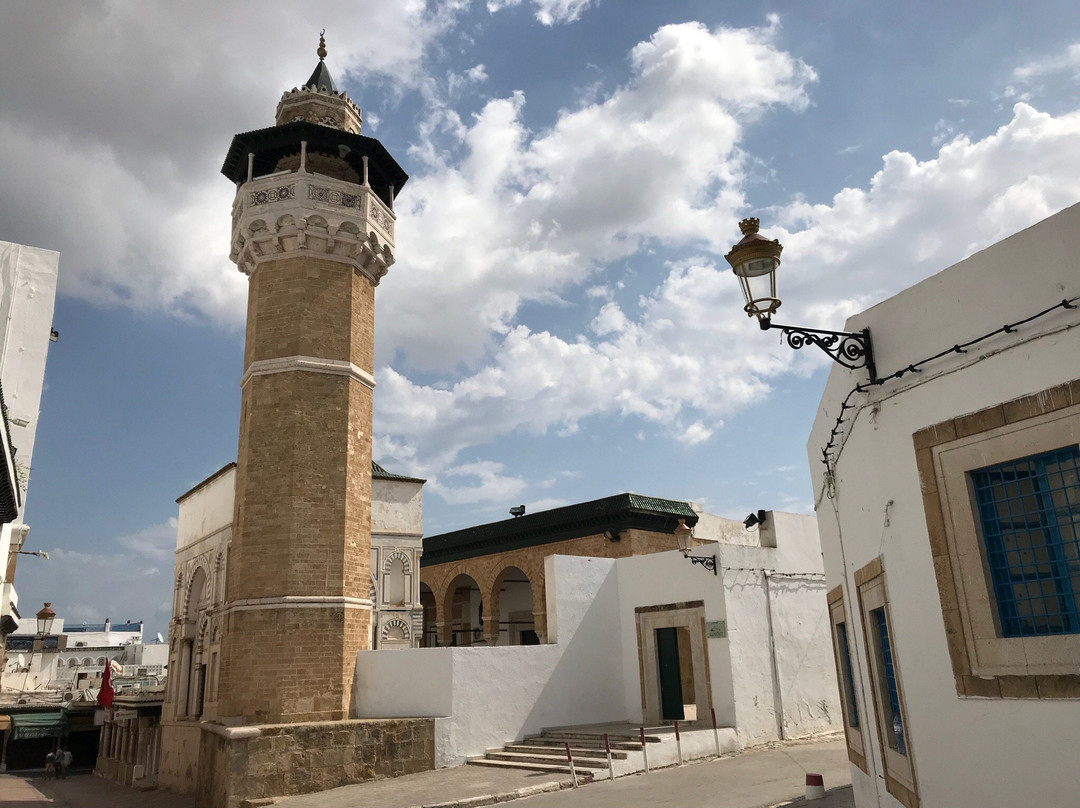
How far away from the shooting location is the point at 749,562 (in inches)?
532

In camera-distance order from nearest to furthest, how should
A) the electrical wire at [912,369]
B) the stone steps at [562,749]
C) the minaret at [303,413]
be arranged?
the electrical wire at [912,369] < the stone steps at [562,749] < the minaret at [303,413]

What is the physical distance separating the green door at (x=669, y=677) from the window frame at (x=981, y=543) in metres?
9.97

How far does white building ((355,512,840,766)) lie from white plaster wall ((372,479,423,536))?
21.6 ft

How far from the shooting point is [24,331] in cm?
1817

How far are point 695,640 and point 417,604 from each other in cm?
844

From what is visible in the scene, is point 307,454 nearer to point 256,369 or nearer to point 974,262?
point 256,369

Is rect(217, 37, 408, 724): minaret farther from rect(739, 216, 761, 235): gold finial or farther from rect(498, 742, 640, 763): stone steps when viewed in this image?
rect(739, 216, 761, 235): gold finial

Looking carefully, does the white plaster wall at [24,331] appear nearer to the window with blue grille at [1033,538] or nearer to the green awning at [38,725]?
the green awning at [38,725]

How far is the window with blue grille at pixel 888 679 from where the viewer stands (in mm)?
5680

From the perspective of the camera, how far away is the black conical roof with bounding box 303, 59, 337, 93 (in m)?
15.6

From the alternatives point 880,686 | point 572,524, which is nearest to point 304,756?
point 880,686

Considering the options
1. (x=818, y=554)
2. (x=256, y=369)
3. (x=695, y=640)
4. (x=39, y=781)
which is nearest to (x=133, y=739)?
(x=39, y=781)

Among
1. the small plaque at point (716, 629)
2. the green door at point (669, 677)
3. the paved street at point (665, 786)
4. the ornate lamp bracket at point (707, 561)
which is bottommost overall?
the paved street at point (665, 786)

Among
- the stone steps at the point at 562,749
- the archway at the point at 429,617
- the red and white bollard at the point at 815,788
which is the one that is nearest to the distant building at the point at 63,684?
the archway at the point at 429,617
